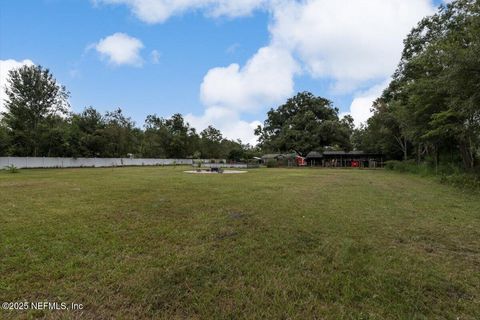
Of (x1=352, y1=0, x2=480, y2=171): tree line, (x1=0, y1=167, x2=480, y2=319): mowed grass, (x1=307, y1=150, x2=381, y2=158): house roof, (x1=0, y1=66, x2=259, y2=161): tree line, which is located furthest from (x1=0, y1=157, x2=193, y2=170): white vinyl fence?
(x1=352, y1=0, x2=480, y2=171): tree line

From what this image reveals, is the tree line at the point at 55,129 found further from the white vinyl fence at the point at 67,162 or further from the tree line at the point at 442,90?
the tree line at the point at 442,90

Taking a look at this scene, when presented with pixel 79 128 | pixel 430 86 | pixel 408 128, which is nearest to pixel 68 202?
pixel 430 86

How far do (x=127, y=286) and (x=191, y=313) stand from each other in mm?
892

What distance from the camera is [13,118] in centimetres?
2647

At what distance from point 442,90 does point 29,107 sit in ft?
116

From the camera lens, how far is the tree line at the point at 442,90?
11.1 metres

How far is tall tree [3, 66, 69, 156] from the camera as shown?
1038 inches

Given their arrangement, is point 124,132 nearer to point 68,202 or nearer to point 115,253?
point 68,202

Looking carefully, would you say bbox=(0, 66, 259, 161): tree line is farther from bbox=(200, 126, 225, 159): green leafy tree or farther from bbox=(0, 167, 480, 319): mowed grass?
bbox=(0, 167, 480, 319): mowed grass

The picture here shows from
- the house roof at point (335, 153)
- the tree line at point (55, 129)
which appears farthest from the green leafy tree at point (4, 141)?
the house roof at point (335, 153)

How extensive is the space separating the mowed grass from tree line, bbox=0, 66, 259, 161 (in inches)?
1051

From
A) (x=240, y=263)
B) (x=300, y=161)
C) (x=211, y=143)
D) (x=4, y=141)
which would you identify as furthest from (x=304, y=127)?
(x=240, y=263)

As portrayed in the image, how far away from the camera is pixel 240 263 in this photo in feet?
11.6

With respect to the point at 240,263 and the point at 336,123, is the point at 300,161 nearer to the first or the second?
the point at 336,123
